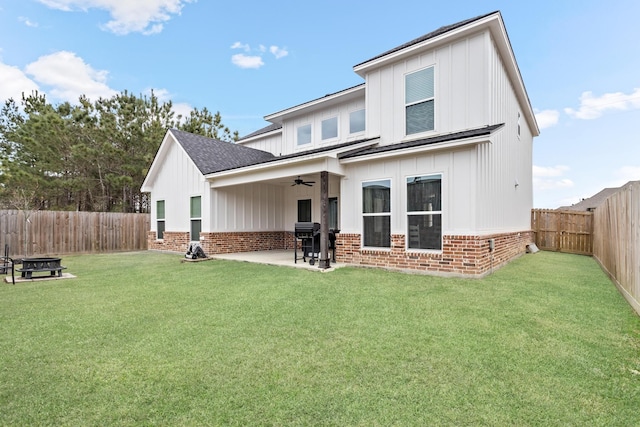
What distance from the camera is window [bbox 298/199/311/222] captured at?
1392 centimetres

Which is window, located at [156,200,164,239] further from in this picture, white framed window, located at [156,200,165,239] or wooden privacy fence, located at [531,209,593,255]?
wooden privacy fence, located at [531,209,593,255]

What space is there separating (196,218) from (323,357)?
438 inches

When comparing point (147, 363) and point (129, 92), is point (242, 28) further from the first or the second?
point (147, 363)

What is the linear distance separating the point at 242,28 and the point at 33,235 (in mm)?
12954

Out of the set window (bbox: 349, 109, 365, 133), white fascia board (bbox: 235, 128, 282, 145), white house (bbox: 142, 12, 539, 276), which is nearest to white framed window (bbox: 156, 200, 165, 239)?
white house (bbox: 142, 12, 539, 276)

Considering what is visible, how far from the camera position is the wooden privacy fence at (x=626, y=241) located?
15.9 feet

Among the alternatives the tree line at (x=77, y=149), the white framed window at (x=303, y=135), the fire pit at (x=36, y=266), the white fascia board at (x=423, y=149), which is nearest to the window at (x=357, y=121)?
the white framed window at (x=303, y=135)

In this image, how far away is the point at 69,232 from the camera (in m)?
13.9

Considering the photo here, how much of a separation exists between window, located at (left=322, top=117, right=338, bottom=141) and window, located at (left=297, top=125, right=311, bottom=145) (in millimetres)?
842

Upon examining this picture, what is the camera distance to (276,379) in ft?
9.45

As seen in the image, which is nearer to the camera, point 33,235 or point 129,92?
point 33,235

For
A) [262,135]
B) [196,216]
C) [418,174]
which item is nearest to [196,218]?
[196,216]

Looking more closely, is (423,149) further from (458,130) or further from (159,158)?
(159,158)

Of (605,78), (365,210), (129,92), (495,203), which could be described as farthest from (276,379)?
(129,92)
